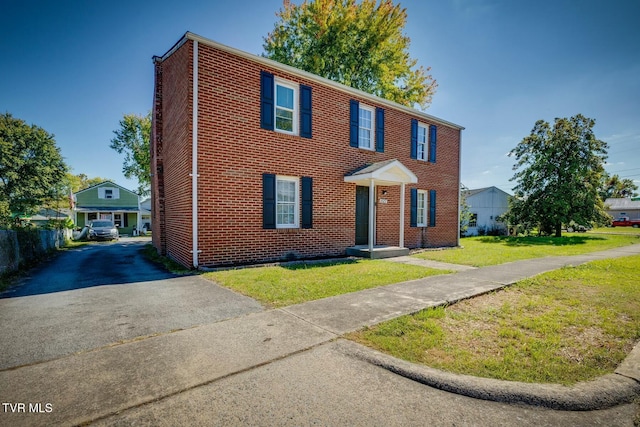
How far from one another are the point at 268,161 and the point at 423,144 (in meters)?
8.49

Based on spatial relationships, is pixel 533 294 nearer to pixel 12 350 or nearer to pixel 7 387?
pixel 7 387

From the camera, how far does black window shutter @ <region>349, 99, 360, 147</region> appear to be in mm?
10937

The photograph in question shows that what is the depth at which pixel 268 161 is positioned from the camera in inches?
350

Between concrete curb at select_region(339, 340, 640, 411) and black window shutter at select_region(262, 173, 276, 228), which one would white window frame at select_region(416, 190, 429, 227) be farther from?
concrete curb at select_region(339, 340, 640, 411)

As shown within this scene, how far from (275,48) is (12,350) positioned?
23656 mm

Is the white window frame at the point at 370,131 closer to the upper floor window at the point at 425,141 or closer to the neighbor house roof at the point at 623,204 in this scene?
the upper floor window at the point at 425,141

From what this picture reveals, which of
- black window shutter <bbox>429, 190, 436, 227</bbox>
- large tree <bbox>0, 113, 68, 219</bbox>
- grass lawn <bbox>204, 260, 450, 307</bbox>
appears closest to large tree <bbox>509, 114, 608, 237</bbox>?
black window shutter <bbox>429, 190, 436, 227</bbox>

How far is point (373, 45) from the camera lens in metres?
20.4

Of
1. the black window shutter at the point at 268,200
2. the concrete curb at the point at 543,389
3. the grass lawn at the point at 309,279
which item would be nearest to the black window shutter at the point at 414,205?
the grass lawn at the point at 309,279

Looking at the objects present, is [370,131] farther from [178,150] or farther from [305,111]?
[178,150]

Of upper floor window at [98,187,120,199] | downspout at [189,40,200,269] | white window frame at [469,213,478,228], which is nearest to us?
downspout at [189,40,200,269]

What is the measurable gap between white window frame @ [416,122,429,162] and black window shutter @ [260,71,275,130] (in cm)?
775

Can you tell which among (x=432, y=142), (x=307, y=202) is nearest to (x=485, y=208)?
(x=432, y=142)

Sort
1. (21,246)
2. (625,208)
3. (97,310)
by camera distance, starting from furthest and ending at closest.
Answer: (625,208) → (21,246) → (97,310)
